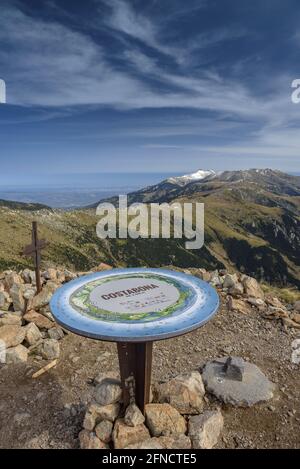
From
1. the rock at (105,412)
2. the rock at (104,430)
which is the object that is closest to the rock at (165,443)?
the rock at (104,430)

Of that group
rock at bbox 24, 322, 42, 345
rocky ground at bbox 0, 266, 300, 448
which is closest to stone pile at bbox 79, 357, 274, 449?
rocky ground at bbox 0, 266, 300, 448

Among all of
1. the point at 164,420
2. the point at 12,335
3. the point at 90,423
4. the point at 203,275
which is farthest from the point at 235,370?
the point at 203,275

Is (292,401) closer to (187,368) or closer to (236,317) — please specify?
(187,368)

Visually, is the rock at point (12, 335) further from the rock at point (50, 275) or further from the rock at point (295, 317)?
the rock at point (295, 317)

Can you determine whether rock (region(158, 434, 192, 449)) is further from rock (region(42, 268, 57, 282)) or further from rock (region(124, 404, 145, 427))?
rock (region(42, 268, 57, 282))

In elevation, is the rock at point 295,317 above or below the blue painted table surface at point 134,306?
below
